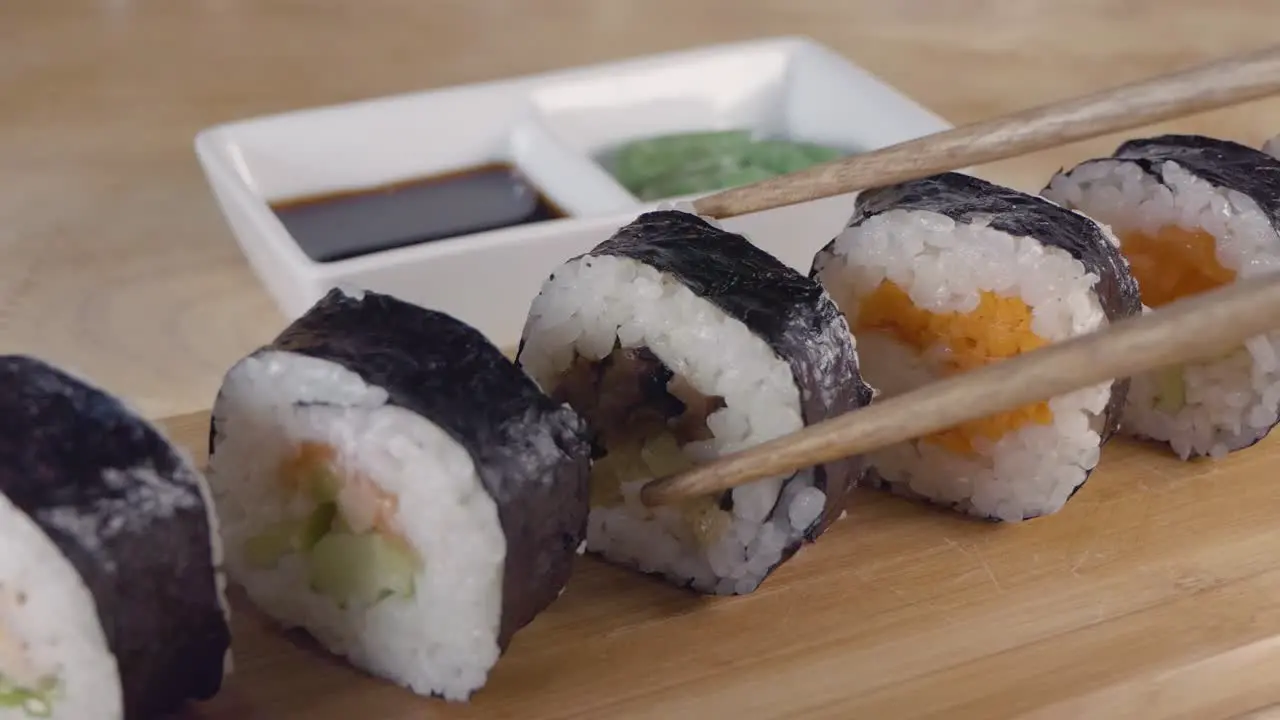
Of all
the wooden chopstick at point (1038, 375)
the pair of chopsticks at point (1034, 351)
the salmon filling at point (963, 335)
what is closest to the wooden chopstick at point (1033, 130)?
the pair of chopsticks at point (1034, 351)

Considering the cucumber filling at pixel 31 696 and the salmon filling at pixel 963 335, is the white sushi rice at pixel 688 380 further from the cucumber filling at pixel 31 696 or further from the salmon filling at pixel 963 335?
the cucumber filling at pixel 31 696

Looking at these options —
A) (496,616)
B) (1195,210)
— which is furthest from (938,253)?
(496,616)

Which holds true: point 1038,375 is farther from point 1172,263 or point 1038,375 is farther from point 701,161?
point 701,161

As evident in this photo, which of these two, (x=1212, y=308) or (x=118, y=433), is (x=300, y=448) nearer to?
(x=118, y=433)

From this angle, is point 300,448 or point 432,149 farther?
point 432,149

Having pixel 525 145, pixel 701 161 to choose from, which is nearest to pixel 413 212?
pixel 525 145

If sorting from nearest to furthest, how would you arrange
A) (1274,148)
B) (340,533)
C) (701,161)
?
(340,533) → (1274,148) → (701,161)
